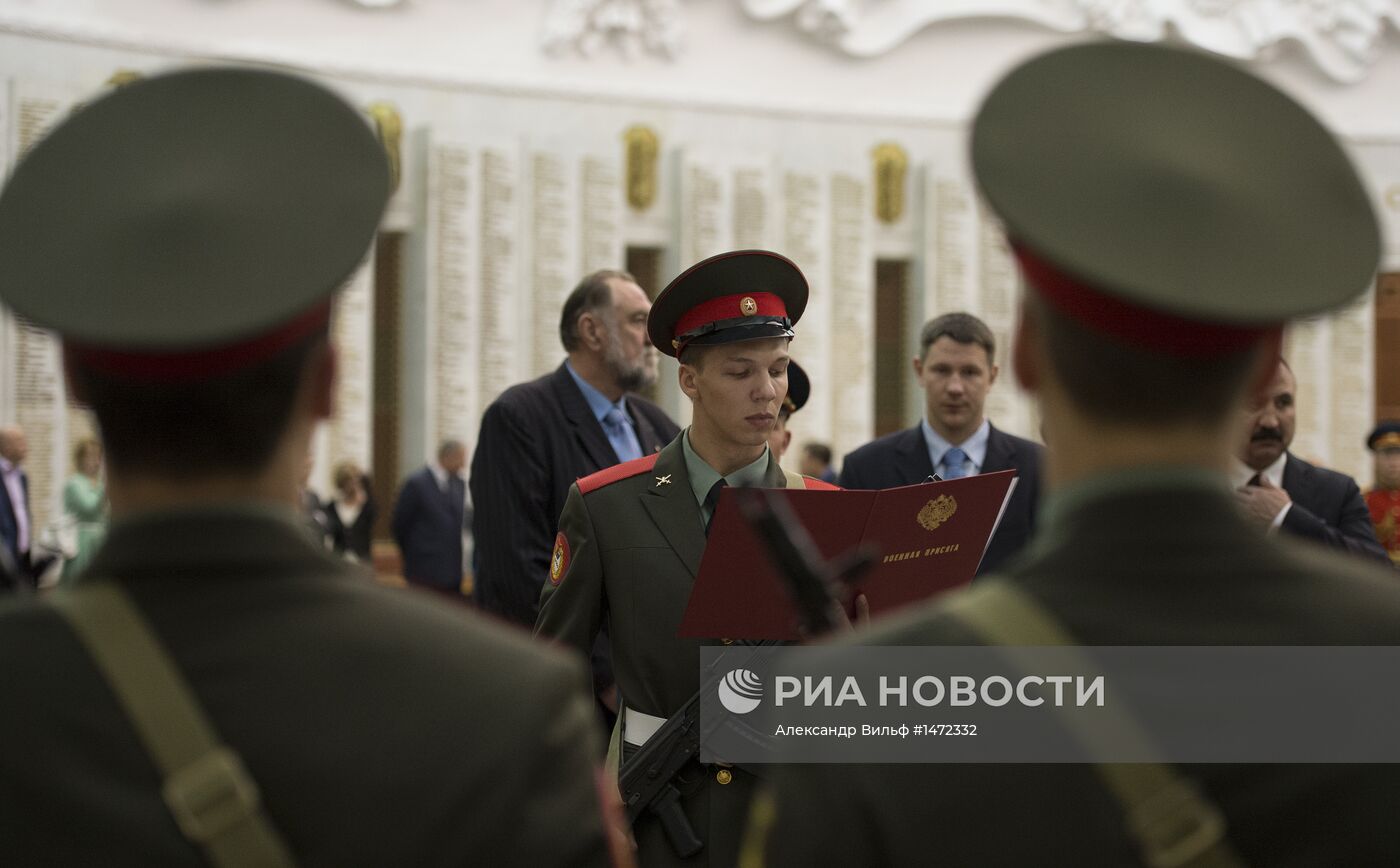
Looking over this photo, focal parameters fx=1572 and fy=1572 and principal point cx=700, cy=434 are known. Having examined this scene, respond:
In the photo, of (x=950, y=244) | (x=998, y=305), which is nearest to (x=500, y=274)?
(x=950, y=244)

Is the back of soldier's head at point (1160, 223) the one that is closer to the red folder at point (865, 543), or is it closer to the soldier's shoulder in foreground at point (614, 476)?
the red folder at point (865, 543)

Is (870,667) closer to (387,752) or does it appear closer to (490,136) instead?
(387,752)

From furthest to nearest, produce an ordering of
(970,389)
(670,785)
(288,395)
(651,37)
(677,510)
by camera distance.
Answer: (651,37) < (970,389) < (677,510) < (670,785) < (288,395)

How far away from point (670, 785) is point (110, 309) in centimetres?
185

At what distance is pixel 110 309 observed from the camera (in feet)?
4.06

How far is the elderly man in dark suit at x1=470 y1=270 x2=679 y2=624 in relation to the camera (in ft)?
14.4

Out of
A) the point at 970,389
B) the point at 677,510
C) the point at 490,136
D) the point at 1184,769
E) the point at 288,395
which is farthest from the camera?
the point at 490,136

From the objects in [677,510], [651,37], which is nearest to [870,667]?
[677,510]

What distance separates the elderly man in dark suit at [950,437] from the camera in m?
4.96

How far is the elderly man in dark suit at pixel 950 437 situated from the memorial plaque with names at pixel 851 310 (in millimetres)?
8709

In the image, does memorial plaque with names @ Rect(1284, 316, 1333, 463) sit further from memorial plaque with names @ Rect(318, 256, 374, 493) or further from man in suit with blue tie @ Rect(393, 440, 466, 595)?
memorial plaque with names @ Rect(318, 256, 374, 493)

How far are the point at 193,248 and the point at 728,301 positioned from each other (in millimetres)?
2188

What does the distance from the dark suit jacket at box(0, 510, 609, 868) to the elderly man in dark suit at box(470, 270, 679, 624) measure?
2960 millimetres

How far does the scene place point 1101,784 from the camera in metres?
1.17
